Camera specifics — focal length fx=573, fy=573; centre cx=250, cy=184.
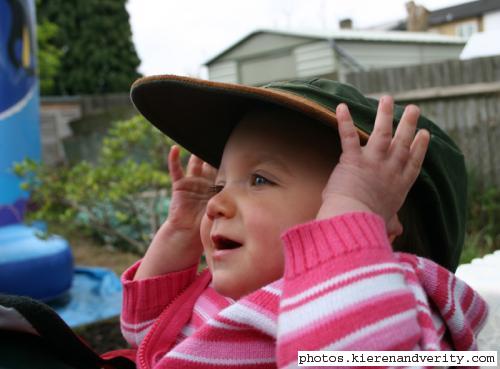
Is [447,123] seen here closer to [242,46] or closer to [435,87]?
[435,87]

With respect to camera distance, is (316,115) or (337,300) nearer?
(337,300)

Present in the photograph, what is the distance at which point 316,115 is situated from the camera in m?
1.00

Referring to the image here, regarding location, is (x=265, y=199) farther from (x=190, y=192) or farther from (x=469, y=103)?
(x=469, y=103)

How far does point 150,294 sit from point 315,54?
11.6 m

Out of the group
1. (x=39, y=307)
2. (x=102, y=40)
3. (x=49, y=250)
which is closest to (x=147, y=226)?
(x=49, y=250)

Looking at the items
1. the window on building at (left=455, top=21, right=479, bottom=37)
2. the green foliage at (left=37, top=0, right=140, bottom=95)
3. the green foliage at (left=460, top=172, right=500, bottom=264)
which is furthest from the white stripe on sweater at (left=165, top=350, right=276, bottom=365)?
the window on building at (left=455, top=21, right=479, bottom=37)

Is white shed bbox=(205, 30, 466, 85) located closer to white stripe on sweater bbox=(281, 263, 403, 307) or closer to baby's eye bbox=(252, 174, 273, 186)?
baby's eye bbox=(252, 174, 273, 186)

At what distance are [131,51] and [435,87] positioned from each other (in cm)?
1695

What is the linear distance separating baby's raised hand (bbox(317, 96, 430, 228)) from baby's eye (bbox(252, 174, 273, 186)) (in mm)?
163

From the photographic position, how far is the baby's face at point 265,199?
1.05 m

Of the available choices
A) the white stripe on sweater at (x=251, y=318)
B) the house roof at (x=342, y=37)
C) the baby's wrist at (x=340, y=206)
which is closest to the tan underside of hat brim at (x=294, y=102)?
the baby's wrist at (x=340, y=206)

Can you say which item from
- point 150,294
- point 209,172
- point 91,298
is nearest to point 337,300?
point 150,294

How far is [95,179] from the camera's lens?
391cm

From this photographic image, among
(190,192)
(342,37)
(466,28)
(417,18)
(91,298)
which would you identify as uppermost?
(190,192)
